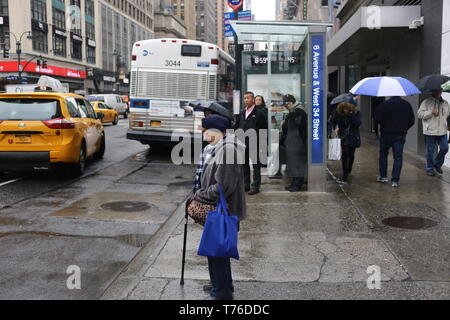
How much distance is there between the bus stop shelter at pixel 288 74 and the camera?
888 centimetres

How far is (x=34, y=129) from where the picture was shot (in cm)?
984

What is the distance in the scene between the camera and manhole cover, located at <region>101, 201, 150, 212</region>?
8029 millimetres

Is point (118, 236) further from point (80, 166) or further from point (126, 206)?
point (80, 166)

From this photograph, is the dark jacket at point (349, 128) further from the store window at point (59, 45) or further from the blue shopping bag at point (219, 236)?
the store window at point (59, 45)

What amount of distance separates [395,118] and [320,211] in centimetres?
283

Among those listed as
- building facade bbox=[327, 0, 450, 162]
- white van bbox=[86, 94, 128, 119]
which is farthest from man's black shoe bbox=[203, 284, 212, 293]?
white van bbox=[86, 94, 128, 119]

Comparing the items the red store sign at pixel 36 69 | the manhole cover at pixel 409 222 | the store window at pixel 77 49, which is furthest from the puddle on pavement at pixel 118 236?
the store window at pixel 77 49

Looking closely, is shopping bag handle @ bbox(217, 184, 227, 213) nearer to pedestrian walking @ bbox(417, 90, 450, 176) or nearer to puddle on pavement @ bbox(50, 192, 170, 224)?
puddle on pavement @ bbox(50, 192, 170, 224)

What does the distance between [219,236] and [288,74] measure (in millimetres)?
7829

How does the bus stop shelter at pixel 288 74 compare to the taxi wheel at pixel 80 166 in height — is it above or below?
above

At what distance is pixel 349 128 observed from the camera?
32.4 ft

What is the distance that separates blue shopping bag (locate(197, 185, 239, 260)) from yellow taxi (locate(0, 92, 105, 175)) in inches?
274

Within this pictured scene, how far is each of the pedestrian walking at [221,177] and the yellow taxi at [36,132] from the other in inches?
263
